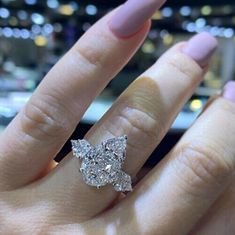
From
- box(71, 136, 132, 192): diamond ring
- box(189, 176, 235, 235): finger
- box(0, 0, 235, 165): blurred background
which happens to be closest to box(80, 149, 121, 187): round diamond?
box(71, 136, 132, 192): diamond ring

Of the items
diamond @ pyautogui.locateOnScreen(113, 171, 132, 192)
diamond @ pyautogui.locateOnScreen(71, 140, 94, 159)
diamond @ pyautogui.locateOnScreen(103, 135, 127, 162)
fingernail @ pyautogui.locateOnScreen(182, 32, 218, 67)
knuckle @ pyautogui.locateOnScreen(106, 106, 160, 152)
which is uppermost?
fingernail @ pyautogui.locateOnScreen(182, 32, 218, 67)

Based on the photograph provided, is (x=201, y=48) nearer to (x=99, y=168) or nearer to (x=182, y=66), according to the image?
(x=182, y=66)

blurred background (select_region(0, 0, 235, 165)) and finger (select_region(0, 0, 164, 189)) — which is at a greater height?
finger (select_region(0, 0, 164, 189))

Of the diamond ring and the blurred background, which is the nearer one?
the diamond ring

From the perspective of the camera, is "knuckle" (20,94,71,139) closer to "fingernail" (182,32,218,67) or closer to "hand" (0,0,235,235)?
"hand" (0,0,235,235)

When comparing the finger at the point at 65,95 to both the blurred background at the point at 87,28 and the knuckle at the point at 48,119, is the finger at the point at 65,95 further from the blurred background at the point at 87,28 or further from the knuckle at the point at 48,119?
the blurred background at the point at 87,28

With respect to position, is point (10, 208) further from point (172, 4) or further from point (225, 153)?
→ point (172, 4)

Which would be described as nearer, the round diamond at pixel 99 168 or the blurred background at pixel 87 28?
the round diamond at pixel 99 168

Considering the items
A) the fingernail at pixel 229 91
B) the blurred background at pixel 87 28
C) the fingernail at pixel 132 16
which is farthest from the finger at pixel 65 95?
the blurred background at pixel 87 28
